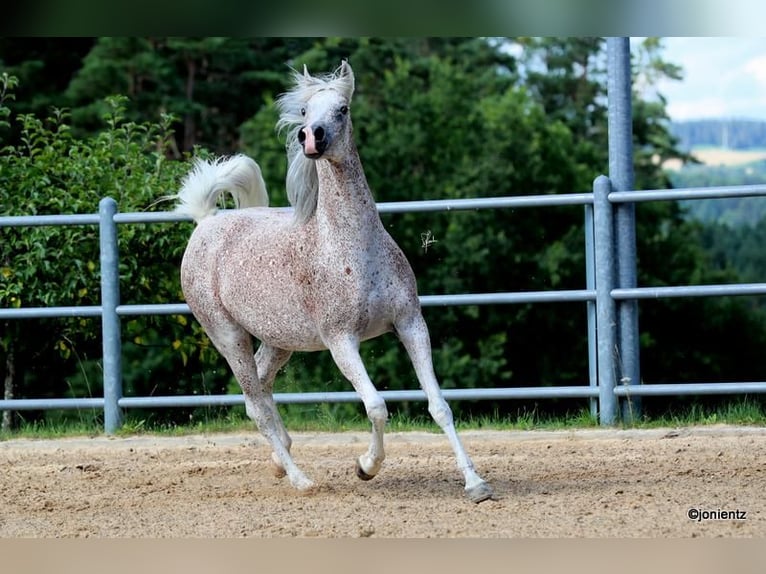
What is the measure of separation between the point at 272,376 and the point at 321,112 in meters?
1.58

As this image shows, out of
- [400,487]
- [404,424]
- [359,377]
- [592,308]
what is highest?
[592,308]

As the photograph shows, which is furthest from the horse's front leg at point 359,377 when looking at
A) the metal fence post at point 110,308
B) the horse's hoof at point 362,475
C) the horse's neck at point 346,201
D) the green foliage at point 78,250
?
the green foliage at point 78,250

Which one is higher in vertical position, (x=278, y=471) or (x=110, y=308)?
(x=110, y=308)

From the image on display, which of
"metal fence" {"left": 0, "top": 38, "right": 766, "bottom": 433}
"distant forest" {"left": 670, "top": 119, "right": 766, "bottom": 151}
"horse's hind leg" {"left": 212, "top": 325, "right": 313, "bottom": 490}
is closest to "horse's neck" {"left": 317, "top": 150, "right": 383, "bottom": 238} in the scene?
"horse's hind leg" {"left": 212, "top": 325, "right": 313, "bottom": 490}

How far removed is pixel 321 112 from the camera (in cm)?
527

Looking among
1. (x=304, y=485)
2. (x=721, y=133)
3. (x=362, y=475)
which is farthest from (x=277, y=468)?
(x=721, y=133)

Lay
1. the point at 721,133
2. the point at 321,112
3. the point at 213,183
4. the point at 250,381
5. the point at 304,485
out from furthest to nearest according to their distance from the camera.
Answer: the point at 721,133 < the point at 213,183 < the point at 250,381 < the point at 304,485 < the point at 321,112

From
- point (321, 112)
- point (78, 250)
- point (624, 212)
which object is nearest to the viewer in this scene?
point (321, 112)

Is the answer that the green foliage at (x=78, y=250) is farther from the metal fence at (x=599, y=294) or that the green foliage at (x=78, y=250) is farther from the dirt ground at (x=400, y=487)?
the dirt ground at (x=400, y=487)

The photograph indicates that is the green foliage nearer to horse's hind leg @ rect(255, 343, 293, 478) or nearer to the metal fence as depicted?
the metal fence

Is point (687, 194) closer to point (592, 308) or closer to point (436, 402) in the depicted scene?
point (592, 308)

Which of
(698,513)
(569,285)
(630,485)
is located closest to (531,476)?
(630,485)

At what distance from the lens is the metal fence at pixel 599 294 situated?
289 inches

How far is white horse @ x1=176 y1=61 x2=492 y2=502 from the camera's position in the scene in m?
5.35
